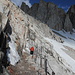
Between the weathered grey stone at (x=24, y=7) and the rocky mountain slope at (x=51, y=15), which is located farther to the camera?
the weathered grey stone at (x=24, y=7)

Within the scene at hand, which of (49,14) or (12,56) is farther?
(49,14)

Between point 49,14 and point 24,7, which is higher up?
point 24,7

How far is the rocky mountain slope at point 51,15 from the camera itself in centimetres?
7925

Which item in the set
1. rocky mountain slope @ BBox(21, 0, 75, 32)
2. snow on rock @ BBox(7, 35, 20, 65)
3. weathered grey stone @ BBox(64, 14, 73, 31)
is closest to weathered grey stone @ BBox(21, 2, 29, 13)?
rocky mountain slope @ BBox(21, 0, 75, 32)

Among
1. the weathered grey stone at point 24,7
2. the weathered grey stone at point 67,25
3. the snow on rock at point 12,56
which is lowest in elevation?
the snow on rock at point 12,56

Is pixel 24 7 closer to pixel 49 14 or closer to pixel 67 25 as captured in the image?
pixel 49 14

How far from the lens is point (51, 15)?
3191 inches

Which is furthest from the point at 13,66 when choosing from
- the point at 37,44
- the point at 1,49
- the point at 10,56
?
the point at 37,44

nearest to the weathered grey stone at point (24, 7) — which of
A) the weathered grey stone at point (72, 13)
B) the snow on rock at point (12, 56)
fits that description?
the weathered grey stone at point (72, 13)

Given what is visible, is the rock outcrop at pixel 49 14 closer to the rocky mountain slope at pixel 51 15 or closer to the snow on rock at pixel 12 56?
the rocky mountain slope at pixel 51 15

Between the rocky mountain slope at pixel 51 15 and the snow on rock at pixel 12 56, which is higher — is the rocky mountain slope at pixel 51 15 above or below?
above

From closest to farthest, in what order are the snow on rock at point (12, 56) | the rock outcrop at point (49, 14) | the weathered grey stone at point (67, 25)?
the snow on rock at point (12, 56)
the rock outcrop at point (49, 14)
the weathered grey stone at point (67, 25)

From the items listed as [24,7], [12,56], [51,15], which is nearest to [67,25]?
[51,15]

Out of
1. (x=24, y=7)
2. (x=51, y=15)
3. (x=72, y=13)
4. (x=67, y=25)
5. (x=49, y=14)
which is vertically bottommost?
(x=67, y=25)
